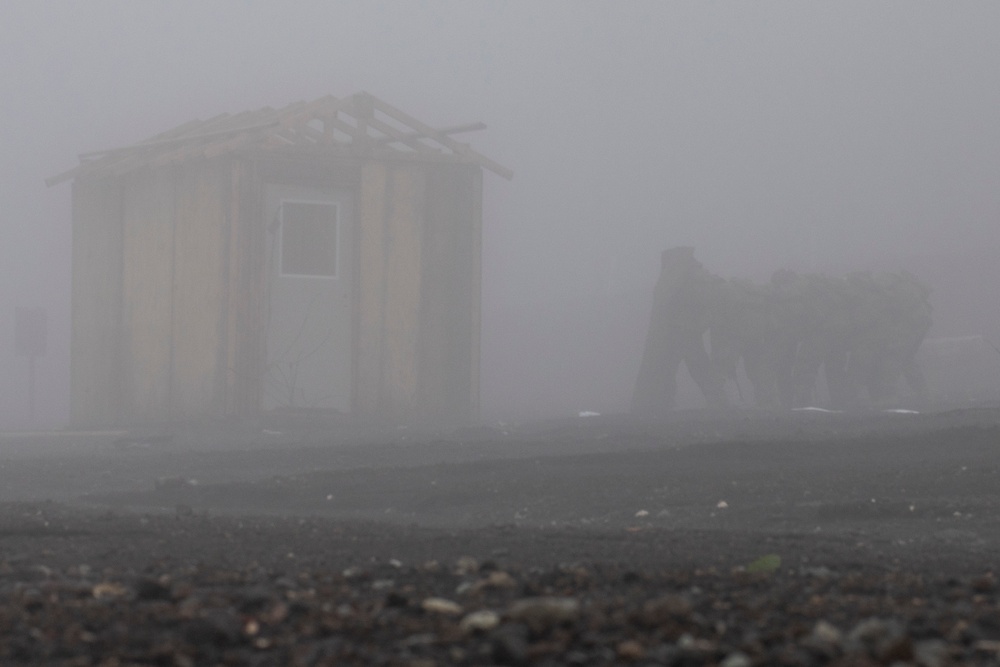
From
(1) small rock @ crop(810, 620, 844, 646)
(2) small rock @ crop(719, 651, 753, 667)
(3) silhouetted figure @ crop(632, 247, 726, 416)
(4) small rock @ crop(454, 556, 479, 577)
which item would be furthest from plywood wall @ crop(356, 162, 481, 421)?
(2) small rock @ crop(719, 651, 753, 667)

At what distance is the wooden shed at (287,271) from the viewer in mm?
17703

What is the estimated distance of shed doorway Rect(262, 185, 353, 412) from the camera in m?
18.6

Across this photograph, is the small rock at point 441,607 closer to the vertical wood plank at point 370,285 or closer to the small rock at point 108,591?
the small rock at point 108,591

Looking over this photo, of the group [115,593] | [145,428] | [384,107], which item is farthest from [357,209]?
[115,593]

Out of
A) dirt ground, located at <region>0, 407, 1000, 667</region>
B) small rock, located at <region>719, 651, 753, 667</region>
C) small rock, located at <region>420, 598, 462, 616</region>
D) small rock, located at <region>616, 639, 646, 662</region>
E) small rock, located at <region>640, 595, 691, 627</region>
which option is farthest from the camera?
small rock, located at <region>420, 598, 462, 616</region>

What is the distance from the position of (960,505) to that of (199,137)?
13.6m

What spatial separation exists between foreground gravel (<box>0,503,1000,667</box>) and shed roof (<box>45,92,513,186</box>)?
1340 centimetres

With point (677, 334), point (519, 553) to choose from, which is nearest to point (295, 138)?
point (677, 334)

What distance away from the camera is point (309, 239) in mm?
18766

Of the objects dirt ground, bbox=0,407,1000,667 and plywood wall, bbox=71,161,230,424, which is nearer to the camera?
dirt ground, bbox=0,407,1000,667

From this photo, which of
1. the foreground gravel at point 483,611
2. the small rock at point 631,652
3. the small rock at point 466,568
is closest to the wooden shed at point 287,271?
the foreground gravel at point 483,611

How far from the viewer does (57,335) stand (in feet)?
135

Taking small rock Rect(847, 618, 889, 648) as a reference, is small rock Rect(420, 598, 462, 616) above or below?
below

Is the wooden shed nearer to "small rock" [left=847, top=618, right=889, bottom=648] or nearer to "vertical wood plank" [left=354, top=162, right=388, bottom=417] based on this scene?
"vertical wood plank" [left=354, top=162, right=388, bottom=417]
